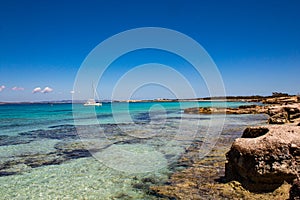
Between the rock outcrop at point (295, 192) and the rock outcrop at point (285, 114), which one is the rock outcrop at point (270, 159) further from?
the rock outcrop at point (285, 114)

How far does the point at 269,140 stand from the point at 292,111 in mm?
17045

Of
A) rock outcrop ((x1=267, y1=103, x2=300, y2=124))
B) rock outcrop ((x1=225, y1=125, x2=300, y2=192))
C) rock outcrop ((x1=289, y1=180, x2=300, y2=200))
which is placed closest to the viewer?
rock outcrop ((x1=289, y1=180, x2=300, y2=200))

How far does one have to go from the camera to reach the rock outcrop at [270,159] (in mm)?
6387

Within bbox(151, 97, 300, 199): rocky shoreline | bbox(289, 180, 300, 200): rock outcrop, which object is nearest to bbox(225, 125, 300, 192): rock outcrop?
bbox(151, 97, 300, 199): rocky shoreline

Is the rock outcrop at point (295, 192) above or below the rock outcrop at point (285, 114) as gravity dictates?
below

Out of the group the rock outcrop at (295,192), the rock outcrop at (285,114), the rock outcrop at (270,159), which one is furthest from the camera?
the rock outcrop at (285,114)

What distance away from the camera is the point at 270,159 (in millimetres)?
6457

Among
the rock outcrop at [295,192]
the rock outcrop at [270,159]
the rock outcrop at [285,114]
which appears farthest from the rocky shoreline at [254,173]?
the rock outcrop at [285,114]

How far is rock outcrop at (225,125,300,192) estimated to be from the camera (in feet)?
21.0

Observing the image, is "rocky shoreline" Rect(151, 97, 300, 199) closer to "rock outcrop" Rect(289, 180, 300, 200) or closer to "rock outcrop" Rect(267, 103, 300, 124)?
"rock outcrop" Rect(289, 180, 300, 200)

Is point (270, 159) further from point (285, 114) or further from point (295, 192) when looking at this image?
point (285, 114)

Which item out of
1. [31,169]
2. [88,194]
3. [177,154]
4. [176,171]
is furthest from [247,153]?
[31,169]

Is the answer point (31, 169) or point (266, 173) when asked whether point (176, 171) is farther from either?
point (31, 169)

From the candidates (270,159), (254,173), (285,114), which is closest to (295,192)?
(270,159)
